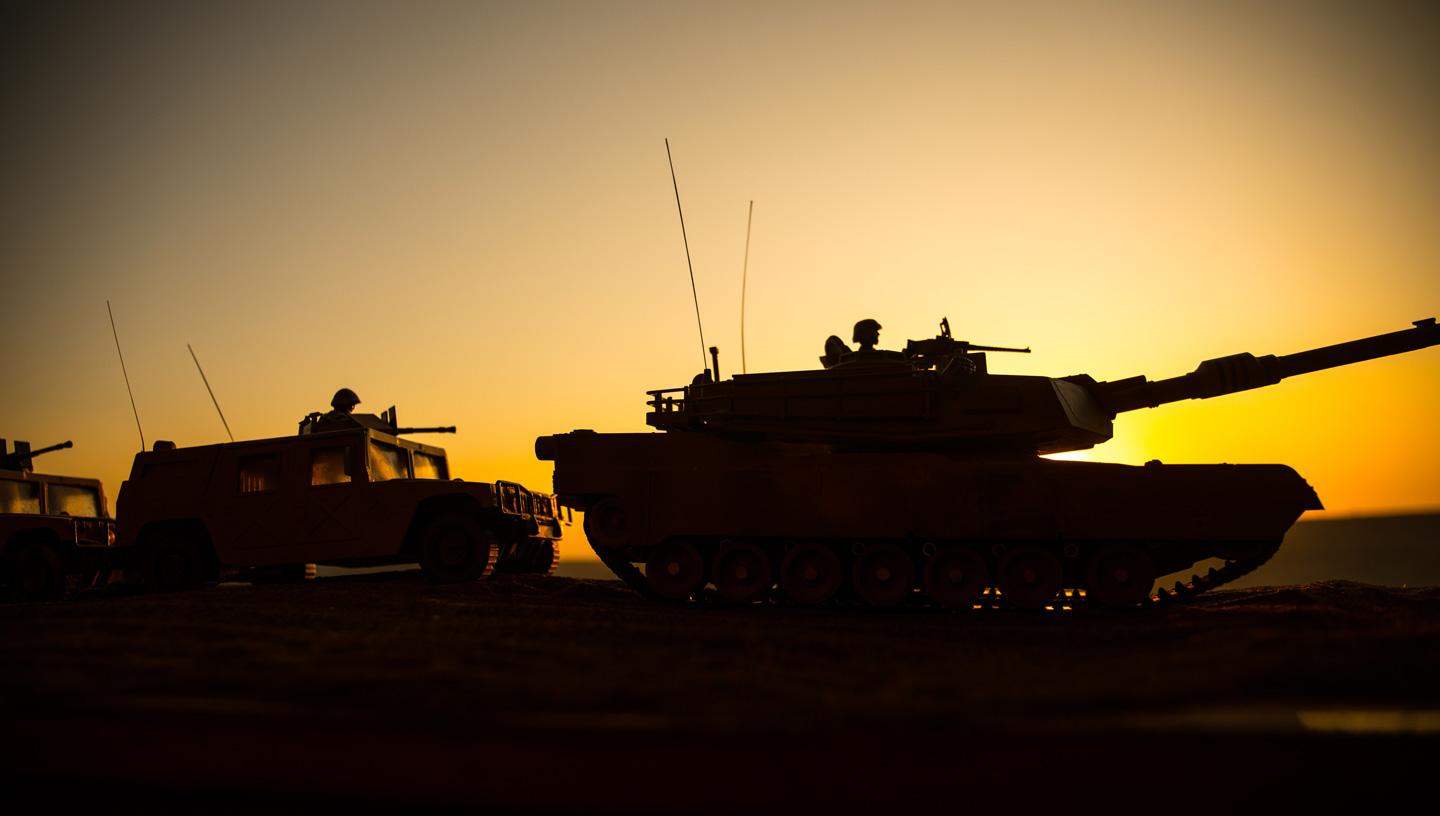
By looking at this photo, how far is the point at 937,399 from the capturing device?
38.5 feet

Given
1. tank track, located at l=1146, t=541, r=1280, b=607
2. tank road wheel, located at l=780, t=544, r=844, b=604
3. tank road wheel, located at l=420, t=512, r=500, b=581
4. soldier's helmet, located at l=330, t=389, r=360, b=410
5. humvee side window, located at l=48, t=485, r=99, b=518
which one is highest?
soldier's helmet, located at l=330, t=389, r=360, b=410

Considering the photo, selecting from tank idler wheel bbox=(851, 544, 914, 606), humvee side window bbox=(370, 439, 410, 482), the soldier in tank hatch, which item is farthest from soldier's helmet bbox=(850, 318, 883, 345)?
humvee side window bbox=(370, 439, 410, 482)

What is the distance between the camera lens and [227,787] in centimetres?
418

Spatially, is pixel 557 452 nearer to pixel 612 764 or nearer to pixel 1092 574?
pixel 1092 574

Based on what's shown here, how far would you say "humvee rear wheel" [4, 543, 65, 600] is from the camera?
1348 centimetres

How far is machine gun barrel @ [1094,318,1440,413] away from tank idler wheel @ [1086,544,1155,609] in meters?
2.32

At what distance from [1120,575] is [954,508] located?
191cm

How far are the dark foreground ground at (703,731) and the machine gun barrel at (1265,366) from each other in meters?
6.30

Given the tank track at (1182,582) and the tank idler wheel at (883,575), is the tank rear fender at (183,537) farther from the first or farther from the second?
the tank idler wheel at (883,575)

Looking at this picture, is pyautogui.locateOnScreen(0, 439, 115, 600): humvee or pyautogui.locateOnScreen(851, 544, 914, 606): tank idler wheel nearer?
pyautogui.locateOnScreen(851, 544, 914, 606): tank idler wheel

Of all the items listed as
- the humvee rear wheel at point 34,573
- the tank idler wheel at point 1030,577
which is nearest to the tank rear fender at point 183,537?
the humvee rear wheel at point 34,573

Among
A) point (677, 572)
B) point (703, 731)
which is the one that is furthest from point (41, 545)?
point (703, 731)

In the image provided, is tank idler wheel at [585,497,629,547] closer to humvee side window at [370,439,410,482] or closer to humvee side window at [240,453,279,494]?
humvee side window at [370,439,410,482]

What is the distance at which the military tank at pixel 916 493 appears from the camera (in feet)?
36.0
